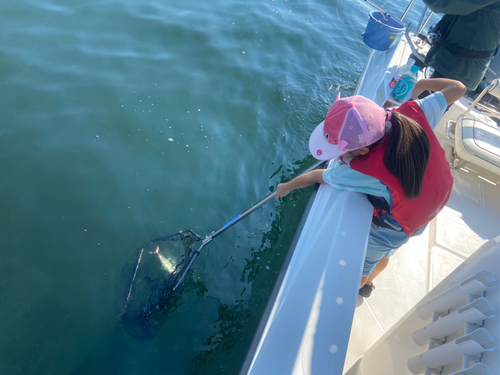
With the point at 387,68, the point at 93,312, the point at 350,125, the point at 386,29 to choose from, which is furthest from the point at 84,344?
the point at 386,29

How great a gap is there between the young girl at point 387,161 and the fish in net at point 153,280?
1583mm

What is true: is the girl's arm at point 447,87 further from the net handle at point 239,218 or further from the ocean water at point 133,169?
the ocean water at point 133,169

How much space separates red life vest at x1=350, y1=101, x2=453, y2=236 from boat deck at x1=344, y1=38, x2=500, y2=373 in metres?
1.00

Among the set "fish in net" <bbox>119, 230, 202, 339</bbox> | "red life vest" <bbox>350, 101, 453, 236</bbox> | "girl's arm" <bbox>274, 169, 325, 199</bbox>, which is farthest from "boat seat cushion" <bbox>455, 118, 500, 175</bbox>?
"fish in net" <bbox>119, 230, 202, 339</bbox>

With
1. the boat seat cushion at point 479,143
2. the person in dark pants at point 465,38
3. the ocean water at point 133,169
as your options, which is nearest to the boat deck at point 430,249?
the boat seat cushion at point 479,143

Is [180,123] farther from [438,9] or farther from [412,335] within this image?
[412,335]

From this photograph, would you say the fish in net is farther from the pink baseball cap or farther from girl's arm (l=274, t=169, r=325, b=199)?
the pink baseball cap

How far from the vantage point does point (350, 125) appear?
1771 mm

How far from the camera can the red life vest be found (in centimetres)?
178

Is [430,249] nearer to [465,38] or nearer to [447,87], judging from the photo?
[447,87]

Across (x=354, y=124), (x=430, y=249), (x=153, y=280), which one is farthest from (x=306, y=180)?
(x=430, y=249)

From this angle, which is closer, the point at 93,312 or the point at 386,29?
the point at 93,312

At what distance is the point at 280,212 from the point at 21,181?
2680 millimetres

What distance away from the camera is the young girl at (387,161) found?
69.1 inches
